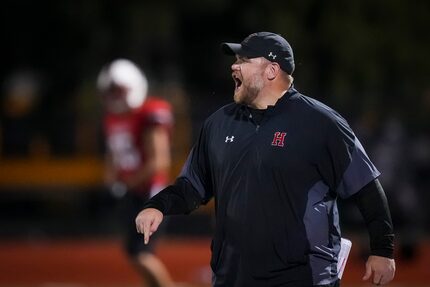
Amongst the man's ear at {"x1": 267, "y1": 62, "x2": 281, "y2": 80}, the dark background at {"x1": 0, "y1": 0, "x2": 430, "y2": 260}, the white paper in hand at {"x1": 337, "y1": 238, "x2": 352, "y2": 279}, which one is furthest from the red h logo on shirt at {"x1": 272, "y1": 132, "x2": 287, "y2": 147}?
the dark background at {"x1": 0, "y1": 0, "x2": 430, "y2": 260}

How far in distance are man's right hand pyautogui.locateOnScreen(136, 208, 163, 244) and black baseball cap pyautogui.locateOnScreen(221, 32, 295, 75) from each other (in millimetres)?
789

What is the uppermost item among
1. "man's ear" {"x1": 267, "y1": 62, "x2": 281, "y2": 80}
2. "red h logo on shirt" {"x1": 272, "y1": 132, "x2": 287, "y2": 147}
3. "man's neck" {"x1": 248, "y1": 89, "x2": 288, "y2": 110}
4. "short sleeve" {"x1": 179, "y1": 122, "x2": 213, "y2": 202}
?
"man's ear" {"x1": 267, "y1": 62, "x2": 281, "y2": 80}

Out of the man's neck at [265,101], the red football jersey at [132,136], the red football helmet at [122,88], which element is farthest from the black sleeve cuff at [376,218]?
the red football helmet at [122,88]

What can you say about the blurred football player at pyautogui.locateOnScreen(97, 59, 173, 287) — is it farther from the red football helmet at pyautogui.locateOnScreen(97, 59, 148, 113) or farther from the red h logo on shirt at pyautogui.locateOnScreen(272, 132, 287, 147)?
the red h logo on shirt at pyautogui.locateOnScreen(272, 132, 287, 147)

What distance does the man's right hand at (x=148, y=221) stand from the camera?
15.7 feet

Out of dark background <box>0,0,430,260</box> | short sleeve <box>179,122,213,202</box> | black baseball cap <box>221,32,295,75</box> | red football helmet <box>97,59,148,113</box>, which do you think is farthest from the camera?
dark background <box>0,0,430,260</box>

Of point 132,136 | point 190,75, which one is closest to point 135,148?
point 132,136

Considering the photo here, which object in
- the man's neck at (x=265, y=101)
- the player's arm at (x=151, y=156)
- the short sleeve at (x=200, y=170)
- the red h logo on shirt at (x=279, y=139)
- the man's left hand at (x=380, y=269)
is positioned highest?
the man's neck at (x=265, y=101)

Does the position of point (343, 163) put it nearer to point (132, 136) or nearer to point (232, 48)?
point (232, 48)

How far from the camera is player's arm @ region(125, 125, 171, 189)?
8.36 meters

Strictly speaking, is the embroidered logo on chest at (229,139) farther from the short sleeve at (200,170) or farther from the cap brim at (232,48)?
the cap brim at (232,48)

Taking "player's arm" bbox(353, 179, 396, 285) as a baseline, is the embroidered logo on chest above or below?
above

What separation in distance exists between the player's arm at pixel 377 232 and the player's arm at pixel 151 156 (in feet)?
12.3

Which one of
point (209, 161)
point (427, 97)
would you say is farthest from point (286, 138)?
point (427, 97)
